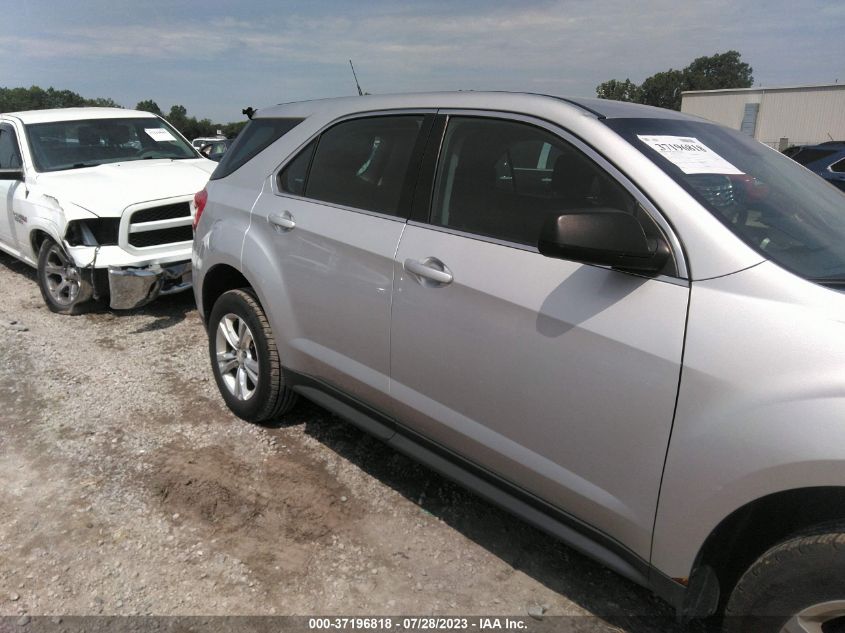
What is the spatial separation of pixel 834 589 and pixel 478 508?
66.4 inches

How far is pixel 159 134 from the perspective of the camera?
23.5 ft

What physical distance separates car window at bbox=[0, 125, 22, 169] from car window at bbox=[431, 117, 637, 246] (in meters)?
5.73

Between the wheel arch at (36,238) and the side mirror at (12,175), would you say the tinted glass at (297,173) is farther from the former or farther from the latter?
the side mirror at (12,175)

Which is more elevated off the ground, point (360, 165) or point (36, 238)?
point (360, 165)

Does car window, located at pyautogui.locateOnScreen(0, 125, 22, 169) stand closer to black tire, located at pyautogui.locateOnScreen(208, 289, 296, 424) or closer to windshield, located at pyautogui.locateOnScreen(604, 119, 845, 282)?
black tire, located at pyautogui.locateOnScreen(208, 289, 296, 424)

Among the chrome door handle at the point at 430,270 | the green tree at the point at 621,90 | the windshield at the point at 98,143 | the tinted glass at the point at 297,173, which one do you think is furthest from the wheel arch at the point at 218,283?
the green tree at the point at 621,90

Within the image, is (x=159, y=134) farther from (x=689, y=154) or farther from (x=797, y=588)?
(x=797, y=588)

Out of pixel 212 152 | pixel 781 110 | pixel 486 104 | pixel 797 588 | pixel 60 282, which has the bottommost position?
pixel 60 282

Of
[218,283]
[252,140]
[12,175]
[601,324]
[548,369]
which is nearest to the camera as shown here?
[601,324]

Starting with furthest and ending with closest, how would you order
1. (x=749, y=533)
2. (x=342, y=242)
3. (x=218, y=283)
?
(x=218, y=283) → (x=342, y=242) → (x=749, y=533)

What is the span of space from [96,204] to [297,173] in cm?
316

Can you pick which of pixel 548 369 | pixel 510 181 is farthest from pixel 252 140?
pixel 548 369

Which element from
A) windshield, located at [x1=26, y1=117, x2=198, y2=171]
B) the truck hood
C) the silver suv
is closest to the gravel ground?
the silver suv

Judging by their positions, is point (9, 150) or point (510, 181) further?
point (9, 150)
